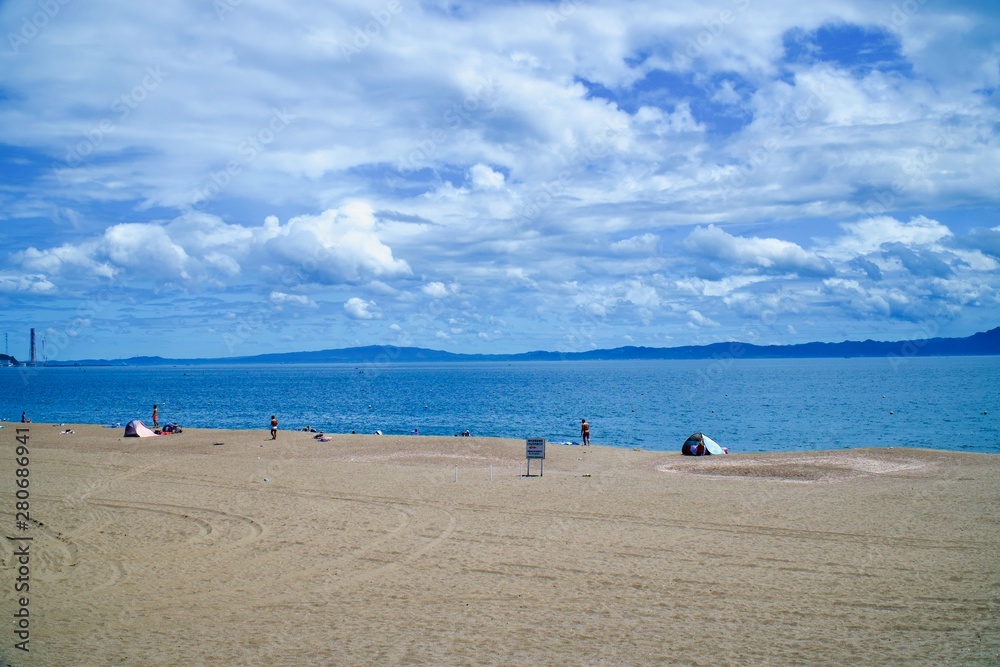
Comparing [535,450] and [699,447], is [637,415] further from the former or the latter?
[535,450]

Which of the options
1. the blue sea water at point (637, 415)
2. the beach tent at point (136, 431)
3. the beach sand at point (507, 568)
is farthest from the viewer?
the blue sea water at point (637, 415)

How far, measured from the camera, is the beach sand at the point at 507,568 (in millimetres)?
9242

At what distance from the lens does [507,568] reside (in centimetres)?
1277

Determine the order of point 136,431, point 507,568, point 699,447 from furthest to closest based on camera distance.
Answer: point 136,431, point 699,447, point 507,568

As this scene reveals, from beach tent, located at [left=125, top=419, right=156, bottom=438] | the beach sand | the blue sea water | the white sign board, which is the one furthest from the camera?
the blue sea water

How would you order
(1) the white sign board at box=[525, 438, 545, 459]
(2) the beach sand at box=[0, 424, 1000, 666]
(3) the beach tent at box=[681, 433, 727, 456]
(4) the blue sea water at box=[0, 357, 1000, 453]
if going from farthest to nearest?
(4) the blue sea water at box=[0, 357, 1000, 453], (3) the beach tent at box=[681, 433, 727, 456], (1) the white sign board at box=[525, 438, 545, 459], (2) the beach sand at box=[0, 424, 1000, 666]

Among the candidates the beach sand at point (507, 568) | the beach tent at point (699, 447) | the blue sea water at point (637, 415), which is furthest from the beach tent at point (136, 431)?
the beach tent at point (699, 447)

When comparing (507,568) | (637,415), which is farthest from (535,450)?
(637,415)

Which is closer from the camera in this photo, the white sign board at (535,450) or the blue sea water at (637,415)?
the white sign board at (535,450)

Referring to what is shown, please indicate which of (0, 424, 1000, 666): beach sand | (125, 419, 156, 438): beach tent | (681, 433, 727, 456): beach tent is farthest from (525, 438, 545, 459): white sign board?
(125, 419, 156, 438): beach tent

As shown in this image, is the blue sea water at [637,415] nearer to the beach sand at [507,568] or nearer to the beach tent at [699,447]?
the beach tent at [699,447]

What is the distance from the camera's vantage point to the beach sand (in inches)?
364

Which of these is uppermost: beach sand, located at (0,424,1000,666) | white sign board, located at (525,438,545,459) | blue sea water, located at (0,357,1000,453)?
white sign board, located at (525,438,545,459)

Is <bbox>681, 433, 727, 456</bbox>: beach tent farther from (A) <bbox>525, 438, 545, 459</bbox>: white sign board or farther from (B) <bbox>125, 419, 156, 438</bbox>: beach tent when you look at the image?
(B) <bbox>125, 419, 156, 438</bbox>: beach tent
